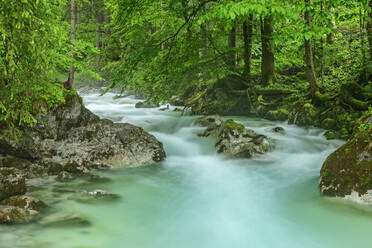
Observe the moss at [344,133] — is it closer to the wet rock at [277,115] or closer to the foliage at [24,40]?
the wet rock at [277,115]

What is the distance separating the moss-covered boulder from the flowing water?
0.91 feet

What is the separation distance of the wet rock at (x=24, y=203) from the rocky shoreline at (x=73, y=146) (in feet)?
4.04

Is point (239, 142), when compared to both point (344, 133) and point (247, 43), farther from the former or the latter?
point (247, 43)

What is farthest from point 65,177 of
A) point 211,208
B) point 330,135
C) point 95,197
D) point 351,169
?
point 330,135

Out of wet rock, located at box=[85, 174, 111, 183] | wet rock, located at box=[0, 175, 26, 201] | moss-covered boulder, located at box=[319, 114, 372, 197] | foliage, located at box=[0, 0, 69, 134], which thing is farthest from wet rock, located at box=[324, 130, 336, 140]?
wet rock, located at box=[0, 175, 26, 201]

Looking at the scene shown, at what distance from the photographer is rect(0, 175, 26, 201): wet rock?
517 centimetres

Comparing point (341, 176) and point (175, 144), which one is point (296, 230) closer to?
point (341, 176)

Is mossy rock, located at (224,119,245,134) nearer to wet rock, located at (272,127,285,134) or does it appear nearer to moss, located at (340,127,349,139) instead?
wet rock, located at (272,127,285,134)

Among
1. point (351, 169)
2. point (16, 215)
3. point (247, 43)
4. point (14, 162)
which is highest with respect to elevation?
point (247, 43)

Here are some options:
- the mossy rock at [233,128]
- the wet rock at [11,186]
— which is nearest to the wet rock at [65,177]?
the wet rock at [11,186]

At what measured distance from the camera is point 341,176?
18.6 feet

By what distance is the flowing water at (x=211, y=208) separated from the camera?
14.9 ft

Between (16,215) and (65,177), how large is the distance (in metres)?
2.38

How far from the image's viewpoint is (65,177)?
22.8 feet
